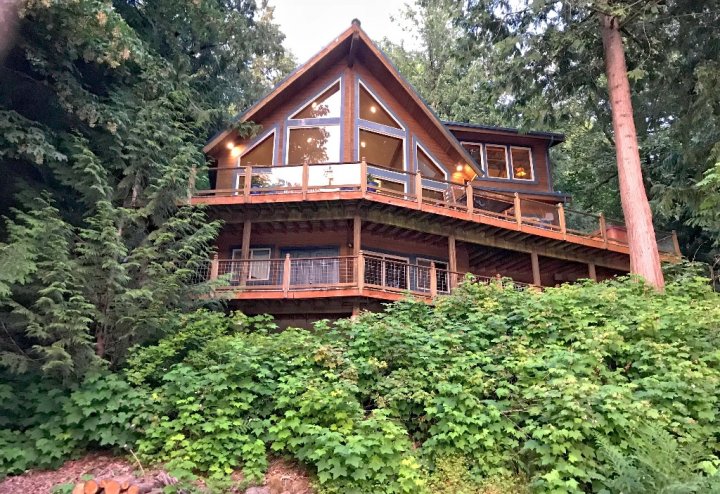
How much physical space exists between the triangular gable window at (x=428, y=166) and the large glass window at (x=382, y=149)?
76cm

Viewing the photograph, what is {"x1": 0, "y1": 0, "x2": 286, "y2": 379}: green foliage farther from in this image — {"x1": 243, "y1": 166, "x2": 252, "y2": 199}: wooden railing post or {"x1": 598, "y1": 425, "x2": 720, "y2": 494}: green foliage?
{"x1": 598, "y1": 425, "x2": 720, "y2": 494}: green foliage

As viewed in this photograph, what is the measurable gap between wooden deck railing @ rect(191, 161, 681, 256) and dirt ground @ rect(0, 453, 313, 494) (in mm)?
7130

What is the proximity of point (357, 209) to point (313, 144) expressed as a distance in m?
3.30

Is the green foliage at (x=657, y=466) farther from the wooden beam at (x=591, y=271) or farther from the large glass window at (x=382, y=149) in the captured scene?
the wooden beam at (x=591, y=271)

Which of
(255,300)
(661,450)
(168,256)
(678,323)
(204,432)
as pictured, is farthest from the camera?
(255,300)

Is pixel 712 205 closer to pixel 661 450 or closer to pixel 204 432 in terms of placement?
pixel 661 450

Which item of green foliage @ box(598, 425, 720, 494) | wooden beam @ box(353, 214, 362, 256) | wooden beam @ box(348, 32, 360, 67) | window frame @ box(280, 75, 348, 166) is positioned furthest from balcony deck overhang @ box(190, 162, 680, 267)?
green foliage @ box(598, 425, 720, 494)

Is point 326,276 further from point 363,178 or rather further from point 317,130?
point 317,130

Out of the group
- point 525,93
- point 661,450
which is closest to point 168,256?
point 661,450

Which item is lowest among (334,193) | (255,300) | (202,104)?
(255,300)

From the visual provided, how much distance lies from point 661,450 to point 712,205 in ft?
20.3

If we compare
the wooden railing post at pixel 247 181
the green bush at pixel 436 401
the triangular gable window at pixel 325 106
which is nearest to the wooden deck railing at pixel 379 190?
the wooden railing post at pixel 247 181

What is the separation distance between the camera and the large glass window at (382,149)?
1628cm

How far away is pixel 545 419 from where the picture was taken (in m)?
6.34
